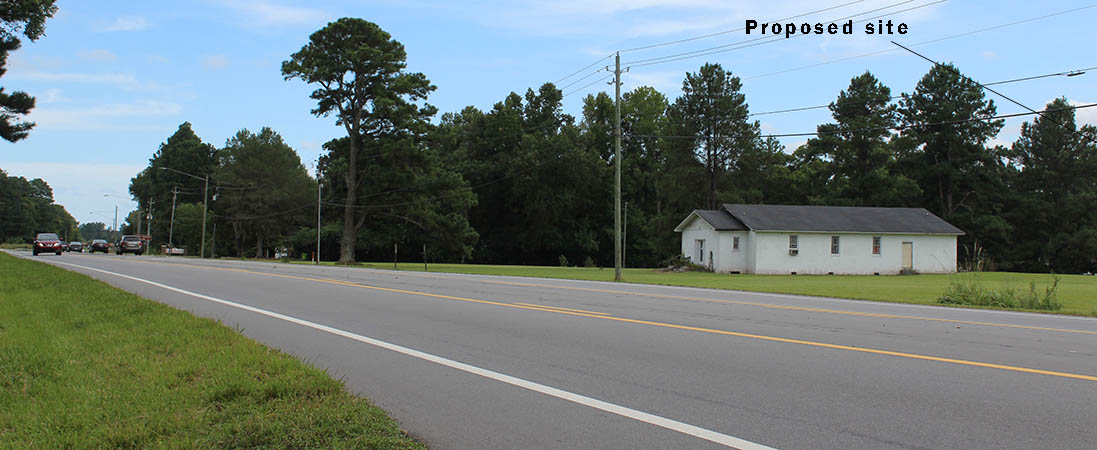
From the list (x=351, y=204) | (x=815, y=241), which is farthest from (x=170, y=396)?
(x=351, y=204)

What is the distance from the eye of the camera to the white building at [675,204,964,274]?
1692 inches

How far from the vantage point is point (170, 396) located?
573 centimetres

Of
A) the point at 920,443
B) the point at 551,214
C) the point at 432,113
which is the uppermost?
the point at 432,113

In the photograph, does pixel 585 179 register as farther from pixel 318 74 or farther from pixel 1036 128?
pixel 1036 128

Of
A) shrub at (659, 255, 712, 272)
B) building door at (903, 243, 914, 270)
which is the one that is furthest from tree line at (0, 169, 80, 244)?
building door at (903, 243, 914, 270)

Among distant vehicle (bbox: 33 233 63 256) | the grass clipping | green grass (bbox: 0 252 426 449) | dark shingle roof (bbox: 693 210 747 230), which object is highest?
dark shingle roof (bbox: 693 210 747 230)

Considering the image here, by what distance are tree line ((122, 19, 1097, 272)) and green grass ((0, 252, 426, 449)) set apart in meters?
45.3

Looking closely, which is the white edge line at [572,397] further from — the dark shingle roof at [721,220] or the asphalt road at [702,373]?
the dark shingle roof at [721,220]

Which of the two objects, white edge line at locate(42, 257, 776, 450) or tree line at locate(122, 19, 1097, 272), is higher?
tree line at locate(122, 19, 1097, 272)

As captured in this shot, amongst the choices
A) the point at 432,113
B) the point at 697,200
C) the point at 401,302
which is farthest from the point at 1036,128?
the point at 401,302

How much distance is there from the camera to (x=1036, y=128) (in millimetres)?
72375

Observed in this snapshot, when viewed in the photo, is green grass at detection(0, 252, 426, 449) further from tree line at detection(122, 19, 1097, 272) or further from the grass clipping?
tree line at detection(122, 19, 1097, 272)

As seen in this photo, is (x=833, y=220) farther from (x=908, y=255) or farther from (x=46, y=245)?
(x=46, y=245)

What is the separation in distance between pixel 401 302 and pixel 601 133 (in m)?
67.4
